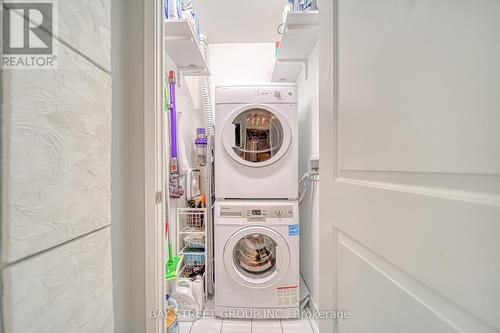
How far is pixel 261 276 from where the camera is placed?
1.59 meters

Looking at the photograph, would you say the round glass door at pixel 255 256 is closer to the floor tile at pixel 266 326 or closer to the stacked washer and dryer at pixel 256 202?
the stacked washer and dryer at pixel 256 202

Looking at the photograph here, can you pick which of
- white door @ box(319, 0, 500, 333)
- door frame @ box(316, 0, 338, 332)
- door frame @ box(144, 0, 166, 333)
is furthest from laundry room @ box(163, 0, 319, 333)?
white door @ box(319, 0, 500, 333)

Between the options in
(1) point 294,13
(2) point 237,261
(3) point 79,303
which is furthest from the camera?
(2) point 237,261

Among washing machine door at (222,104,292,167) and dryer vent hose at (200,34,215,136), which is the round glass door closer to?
washing machine door at (222,104,292,167)

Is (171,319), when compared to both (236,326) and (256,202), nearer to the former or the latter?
(236,326)

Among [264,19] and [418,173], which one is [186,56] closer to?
[264,19]

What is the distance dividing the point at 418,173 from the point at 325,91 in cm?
50

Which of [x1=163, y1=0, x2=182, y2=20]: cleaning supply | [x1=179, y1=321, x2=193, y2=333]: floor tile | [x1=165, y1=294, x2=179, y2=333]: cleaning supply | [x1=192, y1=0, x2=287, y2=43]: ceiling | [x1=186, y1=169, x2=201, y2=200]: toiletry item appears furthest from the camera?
[x1=186, y1=169, x2=201, y2=200]: toiletry item

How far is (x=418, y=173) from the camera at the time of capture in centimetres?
38

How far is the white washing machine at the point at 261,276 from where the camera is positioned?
4.99 feet

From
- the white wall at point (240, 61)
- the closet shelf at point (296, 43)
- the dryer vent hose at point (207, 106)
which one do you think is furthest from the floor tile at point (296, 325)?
the white wall at point (240, 61)

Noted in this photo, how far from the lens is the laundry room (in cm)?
151

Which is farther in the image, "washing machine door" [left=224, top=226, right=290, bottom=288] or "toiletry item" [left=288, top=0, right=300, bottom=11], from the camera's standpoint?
"washing machine door" [left=224, top=226, right=290, bottom=288]

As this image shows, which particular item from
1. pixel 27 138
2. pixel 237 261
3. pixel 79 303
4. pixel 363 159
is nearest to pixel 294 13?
pixel 363 159
